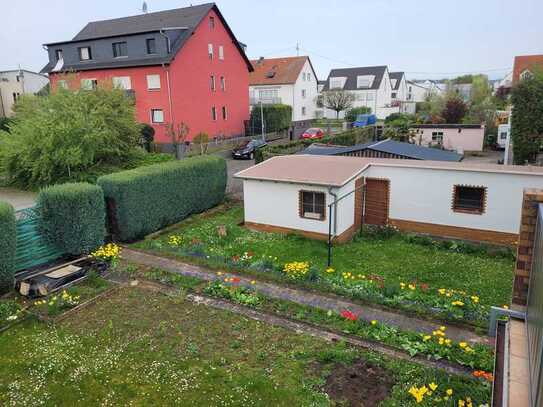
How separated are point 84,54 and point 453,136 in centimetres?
3360

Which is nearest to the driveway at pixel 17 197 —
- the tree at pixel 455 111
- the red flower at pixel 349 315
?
the red flower at pixel 349 315

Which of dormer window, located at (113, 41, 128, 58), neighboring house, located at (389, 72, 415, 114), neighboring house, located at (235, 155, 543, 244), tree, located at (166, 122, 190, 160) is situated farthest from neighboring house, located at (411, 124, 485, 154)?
neighboring house, located at (389, 72, 415, 114)

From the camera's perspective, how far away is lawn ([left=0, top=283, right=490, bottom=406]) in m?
6.53

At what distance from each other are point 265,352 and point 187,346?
1.58 m

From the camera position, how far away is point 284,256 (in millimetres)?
13312

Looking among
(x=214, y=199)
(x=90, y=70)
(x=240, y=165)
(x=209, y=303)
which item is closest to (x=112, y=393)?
(x=209, y=303)

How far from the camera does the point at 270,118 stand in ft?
140

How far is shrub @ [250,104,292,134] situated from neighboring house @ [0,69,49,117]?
27743mm

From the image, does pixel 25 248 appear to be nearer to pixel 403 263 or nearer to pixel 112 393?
pixel 112 393

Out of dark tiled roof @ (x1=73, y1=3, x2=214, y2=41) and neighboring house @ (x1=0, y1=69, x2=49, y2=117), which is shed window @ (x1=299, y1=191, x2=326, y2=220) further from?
neighboring house @ (x1=0, y1=69, x2=49, y2=117)

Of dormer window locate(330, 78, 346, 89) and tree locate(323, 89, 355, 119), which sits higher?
dormer window locate(330, 78, 346, 89)

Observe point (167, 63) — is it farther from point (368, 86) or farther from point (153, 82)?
point (368, 86)

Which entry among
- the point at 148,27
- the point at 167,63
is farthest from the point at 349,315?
the point at 148,27

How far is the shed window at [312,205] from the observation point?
47.9 ft
